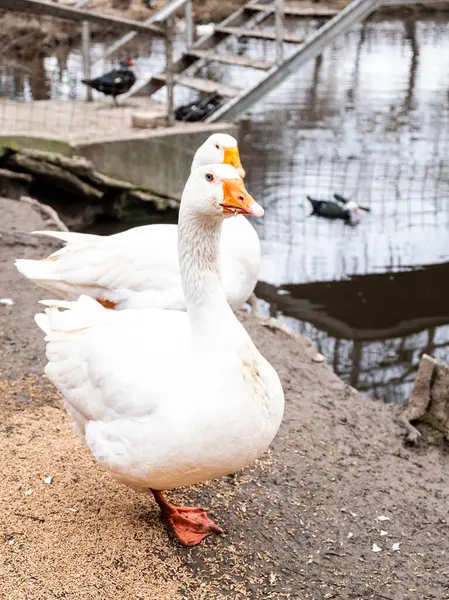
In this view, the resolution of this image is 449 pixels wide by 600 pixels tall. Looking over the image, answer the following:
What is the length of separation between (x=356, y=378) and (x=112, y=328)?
3.34 meters

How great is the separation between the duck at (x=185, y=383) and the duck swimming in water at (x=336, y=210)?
5.10 meters

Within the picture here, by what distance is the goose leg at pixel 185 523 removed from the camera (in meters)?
3.02

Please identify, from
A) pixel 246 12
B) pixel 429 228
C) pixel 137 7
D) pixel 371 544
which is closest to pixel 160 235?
pixel 371 544

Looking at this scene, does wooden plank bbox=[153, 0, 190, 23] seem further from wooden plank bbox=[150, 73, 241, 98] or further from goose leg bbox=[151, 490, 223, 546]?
goose leg bbox=[151, 490, 223, 546]

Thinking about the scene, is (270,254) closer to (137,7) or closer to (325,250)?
(325,250)

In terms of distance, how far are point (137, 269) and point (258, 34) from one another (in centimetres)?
523

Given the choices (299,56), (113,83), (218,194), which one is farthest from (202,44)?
(218,194)

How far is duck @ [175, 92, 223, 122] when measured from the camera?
331 inches


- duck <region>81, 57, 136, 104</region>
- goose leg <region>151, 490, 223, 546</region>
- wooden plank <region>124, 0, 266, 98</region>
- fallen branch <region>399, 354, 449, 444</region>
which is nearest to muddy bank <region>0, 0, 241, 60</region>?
wooden plank <region>124, 0, 266, 98</region>

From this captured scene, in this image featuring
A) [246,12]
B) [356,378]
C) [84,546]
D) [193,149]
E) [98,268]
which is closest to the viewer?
[84,546]

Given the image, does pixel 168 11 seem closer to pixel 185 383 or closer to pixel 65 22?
pixel 185 383

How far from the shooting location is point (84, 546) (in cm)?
295

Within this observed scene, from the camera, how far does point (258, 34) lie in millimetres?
8492

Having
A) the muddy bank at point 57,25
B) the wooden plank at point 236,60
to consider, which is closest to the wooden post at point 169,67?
the wooden plank at point 236,60
